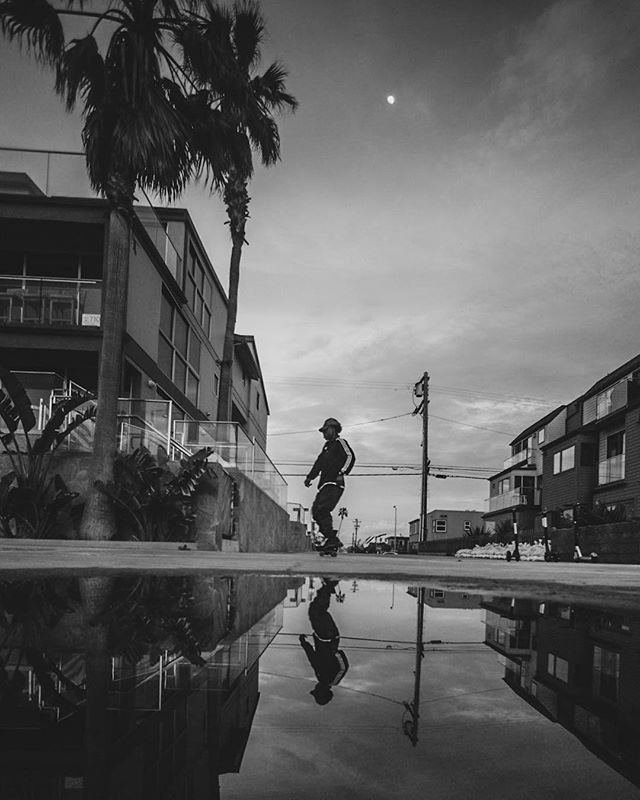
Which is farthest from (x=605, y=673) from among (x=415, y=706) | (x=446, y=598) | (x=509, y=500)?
(x=509, y=500)

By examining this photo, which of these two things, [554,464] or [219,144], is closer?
[219,144]

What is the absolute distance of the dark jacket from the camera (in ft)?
31.2

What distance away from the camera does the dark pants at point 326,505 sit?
9648 mm

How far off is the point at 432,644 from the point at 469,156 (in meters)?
20.3

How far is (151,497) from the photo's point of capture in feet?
42.0

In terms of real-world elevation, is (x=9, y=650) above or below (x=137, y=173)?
below

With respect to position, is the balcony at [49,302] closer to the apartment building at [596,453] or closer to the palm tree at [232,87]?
the palm tree at [232,87]

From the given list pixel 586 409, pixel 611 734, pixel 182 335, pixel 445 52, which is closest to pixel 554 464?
pixel 586 409

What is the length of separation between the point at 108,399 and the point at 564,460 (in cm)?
3779

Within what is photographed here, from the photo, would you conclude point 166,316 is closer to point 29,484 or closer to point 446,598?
point 29,484

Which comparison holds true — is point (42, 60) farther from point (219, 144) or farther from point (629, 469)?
point (629, 469)

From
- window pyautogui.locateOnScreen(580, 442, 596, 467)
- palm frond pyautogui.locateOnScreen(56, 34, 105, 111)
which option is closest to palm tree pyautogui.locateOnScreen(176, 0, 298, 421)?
palm frond pyautogui.locateOnScreen(56, 34, 105, 111)

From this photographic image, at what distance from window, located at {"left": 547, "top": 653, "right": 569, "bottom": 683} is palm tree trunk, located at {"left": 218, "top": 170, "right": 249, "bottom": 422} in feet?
64.5

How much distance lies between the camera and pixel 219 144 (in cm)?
1477
